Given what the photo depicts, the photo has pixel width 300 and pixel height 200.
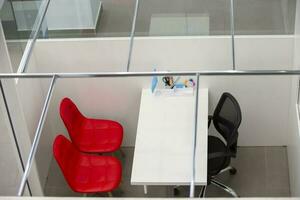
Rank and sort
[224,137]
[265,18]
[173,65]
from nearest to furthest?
[224,137]
[265,18]
[173,65]

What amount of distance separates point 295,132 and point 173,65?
1189 millimetres

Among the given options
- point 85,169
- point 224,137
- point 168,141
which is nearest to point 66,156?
point 85,169

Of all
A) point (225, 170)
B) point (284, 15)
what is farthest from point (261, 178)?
point (284, 15)

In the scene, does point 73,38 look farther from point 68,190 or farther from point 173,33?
point 68,190

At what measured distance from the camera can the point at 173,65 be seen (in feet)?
17.3

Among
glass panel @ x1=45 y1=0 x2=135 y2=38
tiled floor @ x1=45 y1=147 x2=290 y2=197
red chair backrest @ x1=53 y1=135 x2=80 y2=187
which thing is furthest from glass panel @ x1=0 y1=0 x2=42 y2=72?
tiled floor @ x1=45 y1=147 x2=290 y2=197

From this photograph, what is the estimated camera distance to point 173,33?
17.0ft

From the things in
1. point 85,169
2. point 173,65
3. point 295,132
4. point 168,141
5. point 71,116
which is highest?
point 173,65

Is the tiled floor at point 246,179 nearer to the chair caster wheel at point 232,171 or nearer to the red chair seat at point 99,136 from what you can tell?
the chair caster wheel at point 232,171

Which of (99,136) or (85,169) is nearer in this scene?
(85,169)

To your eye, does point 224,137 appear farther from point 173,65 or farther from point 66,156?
point 66,156

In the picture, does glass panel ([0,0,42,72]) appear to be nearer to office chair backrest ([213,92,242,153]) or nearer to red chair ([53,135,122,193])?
red chair ([53,135,122,193])

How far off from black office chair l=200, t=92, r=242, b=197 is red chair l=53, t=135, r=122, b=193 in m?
0.77

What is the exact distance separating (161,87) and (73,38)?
0.88 meters
